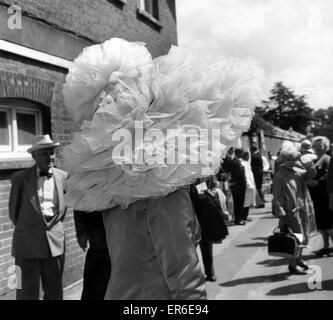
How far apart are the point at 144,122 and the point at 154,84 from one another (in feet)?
0.55

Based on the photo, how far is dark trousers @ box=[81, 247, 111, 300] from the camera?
2.51 meters

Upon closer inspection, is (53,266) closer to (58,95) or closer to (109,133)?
(58,95)

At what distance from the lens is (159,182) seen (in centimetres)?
181

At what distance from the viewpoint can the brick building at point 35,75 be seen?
4918mm

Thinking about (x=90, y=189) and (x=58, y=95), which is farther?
(x=58, y=95)

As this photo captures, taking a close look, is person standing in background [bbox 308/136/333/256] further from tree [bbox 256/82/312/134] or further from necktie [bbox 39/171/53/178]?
tree [bbox 256/82/312/134]

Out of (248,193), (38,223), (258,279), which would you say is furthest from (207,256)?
(248,193)

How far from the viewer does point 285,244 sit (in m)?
5.74

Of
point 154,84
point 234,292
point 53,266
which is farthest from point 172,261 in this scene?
point 234,292

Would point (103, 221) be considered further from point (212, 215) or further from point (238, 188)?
point (238, 188)

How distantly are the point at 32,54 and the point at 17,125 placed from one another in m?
0.82

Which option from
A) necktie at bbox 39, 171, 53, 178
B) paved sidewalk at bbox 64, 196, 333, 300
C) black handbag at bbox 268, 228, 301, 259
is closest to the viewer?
necktie at bbox 39, 171, 53, 178

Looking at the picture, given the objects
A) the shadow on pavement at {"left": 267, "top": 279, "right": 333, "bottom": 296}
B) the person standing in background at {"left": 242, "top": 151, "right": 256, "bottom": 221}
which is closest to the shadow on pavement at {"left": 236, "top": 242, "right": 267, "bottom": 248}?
the person standing in background at {"left": 242, "top": 151, "right": 256, "bottom": 221}

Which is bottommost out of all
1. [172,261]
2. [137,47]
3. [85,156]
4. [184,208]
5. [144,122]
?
[172,261]
